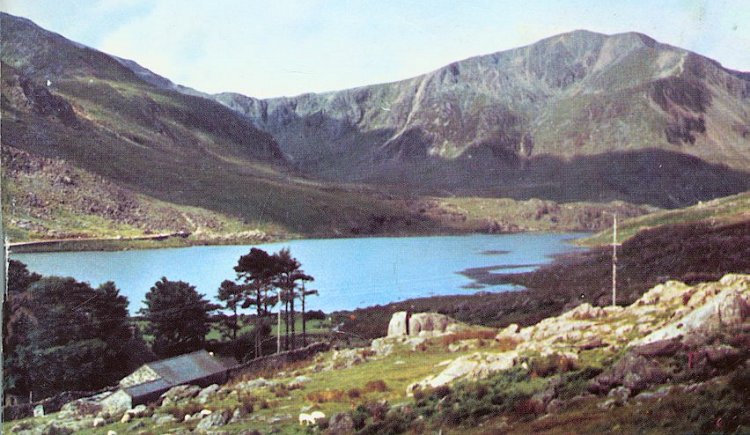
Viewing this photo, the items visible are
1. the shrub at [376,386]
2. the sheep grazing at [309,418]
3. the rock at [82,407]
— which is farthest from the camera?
the rock at [82,407]

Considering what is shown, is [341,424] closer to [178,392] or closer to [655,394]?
[178,392]

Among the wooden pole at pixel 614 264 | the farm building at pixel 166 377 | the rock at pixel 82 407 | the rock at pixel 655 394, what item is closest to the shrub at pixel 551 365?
the rock at pixel 655 394

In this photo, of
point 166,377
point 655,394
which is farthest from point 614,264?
point 166,377

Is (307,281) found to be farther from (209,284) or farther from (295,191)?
(295,191)

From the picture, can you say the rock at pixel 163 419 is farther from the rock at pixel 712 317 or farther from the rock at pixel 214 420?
the rock at pixel 712 317

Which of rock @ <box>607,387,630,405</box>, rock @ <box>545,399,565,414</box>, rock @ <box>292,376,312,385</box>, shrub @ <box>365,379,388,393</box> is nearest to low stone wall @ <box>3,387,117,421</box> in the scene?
rock @ <box>292,376,312,385</box>
